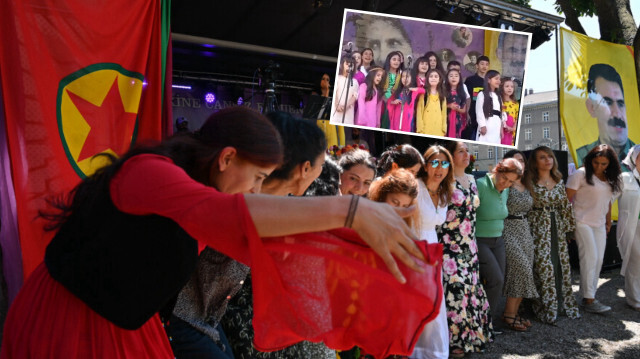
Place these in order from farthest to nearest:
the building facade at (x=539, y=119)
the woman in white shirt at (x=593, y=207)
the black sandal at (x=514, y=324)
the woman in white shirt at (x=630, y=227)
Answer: the building facade at (x=539, y=119), the woman in white shirt at (x=630, y=227), the woman in white shirt at (x=593, y=207), the black sandal at (x=514, y=324)

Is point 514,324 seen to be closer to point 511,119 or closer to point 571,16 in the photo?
point 511,119

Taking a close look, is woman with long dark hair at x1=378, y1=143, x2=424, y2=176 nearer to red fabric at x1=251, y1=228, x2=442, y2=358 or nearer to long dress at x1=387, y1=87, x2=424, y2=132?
long dress at x1=387, y1=87, x2=424, y2=132

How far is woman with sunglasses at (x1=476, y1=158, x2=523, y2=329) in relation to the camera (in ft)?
16.7

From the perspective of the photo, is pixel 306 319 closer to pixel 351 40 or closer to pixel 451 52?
pixel 351 40

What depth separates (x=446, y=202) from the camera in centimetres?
446

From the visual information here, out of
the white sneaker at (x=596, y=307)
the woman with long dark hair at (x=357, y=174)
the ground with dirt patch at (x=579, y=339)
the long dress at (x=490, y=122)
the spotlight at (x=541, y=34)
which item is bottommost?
the ground with dirt patch at (x=579, y=339)

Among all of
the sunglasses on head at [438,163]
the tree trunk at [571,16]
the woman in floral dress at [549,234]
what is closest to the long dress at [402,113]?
the sunglasses on head at [438,163]

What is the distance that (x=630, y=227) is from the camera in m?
6.45

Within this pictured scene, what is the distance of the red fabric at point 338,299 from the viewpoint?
1176 millimetres

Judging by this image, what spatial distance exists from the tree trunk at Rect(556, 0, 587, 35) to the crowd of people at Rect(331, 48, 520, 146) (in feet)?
19.6

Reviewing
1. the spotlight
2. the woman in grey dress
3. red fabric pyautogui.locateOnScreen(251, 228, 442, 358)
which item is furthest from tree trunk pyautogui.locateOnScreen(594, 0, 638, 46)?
red fabric pyautogui.locateOnScreen(251, 228, 442, 358)

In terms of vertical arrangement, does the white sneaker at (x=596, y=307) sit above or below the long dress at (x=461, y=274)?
below

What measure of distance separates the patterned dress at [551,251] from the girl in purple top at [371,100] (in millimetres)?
2708

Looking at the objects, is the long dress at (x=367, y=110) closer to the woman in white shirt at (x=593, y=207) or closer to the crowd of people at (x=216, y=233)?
the crowd of people at (x=216, y=233)
